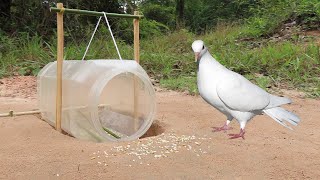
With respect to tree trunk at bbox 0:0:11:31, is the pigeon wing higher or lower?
lower

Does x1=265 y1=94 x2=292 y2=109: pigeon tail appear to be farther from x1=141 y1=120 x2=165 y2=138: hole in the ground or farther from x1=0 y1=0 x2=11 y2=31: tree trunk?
x1=0 y1=0 x2=11 y2=31: tree trunk

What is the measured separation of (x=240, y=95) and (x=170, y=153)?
1.89 feet

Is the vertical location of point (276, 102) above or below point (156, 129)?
above

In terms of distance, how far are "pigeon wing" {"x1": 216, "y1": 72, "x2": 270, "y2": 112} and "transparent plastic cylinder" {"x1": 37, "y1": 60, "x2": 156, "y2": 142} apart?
2.57 ft

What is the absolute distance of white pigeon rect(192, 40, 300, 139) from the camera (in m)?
2.48

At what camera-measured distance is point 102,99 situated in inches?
153

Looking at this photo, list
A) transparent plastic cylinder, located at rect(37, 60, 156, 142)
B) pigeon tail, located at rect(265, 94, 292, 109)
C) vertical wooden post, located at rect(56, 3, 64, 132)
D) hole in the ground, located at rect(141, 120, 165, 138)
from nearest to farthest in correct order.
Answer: pigeon tail, located at rect(265, 94, 292, 109), transparent plastic cylinder, located at rect(37, 60, 156, 142), vertical wooden post, located at rect(56, 3, 64, 132), hole in the ground, located at rect(141, 120, 165, 138)

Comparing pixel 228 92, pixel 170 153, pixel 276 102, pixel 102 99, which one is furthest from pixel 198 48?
pixel 102 99

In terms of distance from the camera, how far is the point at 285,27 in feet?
30.7

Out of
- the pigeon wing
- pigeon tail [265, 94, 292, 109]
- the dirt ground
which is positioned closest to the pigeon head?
the pigeon wing

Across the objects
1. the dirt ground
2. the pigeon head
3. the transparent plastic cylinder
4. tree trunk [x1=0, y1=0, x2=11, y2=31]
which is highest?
tree trunk [x1=0, y1=0, x2=11, y2=31]

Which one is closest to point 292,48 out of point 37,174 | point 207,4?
point 37,174

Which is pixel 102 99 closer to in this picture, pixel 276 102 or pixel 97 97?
pixel 97 97

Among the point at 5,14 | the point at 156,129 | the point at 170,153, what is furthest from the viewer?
the point at 5,14
